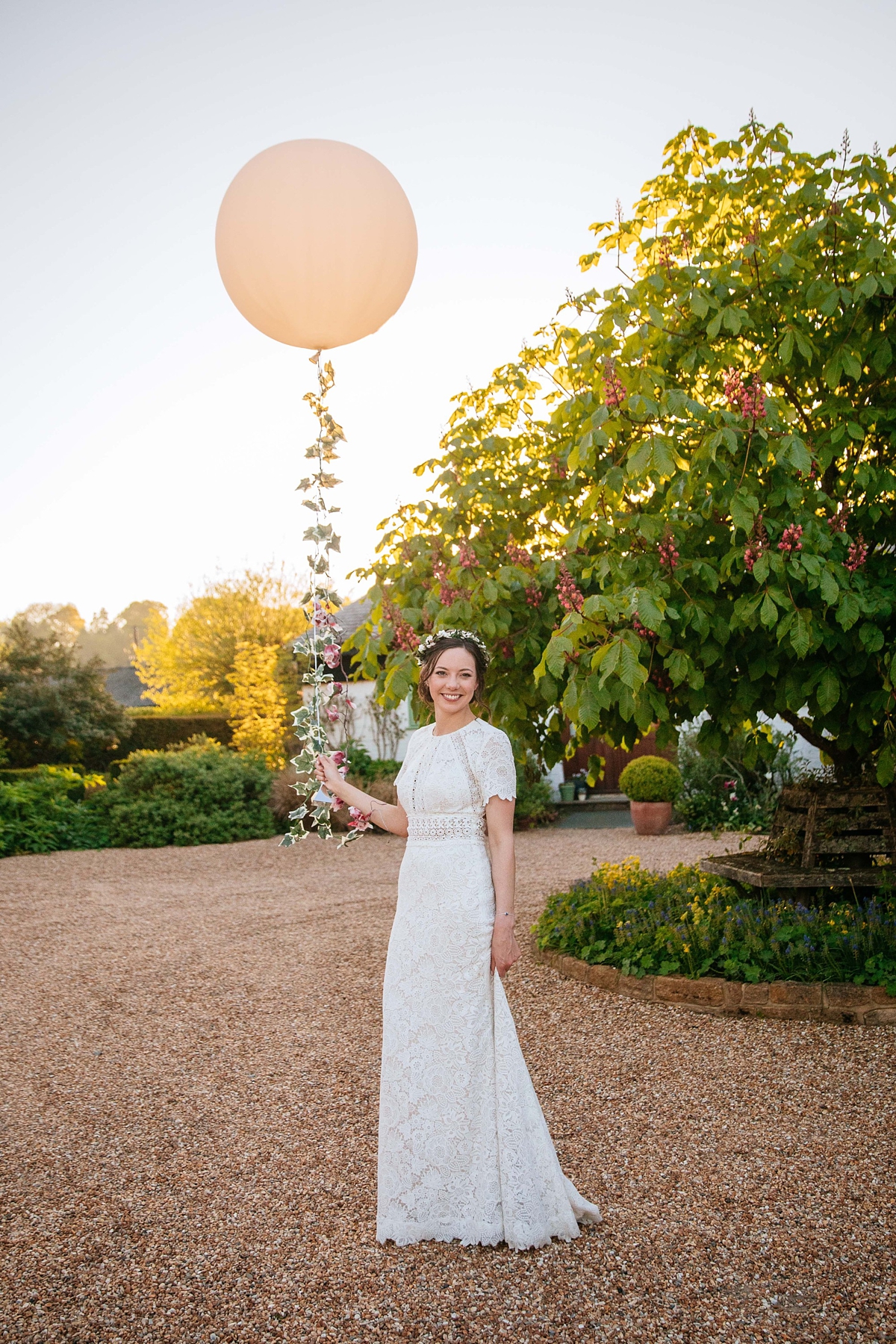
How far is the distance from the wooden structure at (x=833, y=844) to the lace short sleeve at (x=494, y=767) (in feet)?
11.2

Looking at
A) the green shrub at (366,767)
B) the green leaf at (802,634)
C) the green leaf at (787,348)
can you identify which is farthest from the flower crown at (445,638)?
the green shrub at (366,767)

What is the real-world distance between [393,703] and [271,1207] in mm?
2473

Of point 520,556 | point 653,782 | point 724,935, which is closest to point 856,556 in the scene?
point 520,556

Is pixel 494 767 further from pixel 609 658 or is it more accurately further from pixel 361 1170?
pixel 361 1170

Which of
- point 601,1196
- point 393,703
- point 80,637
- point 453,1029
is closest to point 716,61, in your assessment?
point 393,703

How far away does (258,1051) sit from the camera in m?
4.43

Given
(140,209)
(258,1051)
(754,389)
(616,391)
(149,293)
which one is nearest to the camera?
(754,389)

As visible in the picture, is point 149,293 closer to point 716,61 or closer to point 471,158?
point 471,158

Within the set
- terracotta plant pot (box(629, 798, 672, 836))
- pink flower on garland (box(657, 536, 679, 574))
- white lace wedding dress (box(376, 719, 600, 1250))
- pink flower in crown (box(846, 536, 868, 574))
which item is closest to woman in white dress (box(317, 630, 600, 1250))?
white lace wedding dress (box(376, 719, 600, 1250))

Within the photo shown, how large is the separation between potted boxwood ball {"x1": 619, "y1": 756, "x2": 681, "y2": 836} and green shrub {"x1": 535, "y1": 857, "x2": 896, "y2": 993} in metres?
5.81

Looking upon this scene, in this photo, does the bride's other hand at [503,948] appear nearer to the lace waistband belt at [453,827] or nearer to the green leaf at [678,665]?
the lace waistband belt at [453,827]

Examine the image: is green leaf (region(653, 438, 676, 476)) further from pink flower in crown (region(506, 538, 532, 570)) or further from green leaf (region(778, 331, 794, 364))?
pink flower in crown (region(506, 538, 532, 570))

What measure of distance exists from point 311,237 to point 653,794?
396 inches

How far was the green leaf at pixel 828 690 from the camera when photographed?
4.00 m
